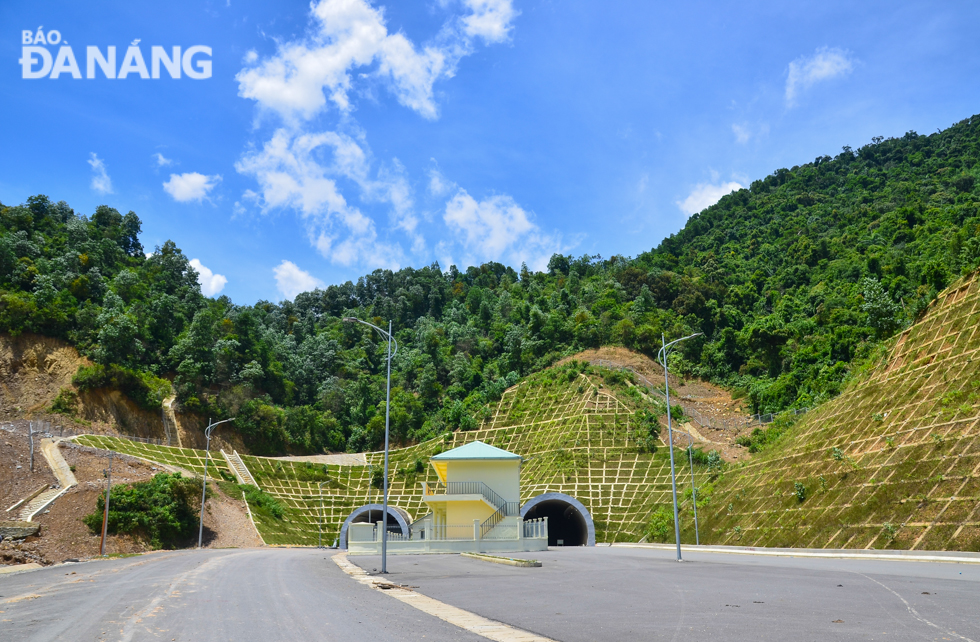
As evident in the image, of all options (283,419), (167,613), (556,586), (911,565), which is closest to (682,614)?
(556,586)

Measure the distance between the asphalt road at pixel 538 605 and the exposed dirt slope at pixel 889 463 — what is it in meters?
5.40

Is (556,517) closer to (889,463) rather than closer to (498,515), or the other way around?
(498,515)

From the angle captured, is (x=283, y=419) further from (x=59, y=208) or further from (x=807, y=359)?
(x=807, y=359)

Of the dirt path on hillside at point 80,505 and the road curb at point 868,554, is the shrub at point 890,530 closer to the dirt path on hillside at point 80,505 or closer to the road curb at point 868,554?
the road curb at point 868,554

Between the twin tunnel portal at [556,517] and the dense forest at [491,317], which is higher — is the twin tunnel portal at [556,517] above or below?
below

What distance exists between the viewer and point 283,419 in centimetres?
6788

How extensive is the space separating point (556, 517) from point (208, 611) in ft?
129

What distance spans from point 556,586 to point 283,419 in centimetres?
6017

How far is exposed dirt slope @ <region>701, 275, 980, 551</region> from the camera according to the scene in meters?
20.6

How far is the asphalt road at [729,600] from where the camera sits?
7.21 m

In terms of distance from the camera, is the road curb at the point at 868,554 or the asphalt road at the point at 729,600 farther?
the road curb at the point at 868,554

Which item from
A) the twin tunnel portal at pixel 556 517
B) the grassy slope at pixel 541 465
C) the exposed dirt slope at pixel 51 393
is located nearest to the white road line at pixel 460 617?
the twin tunnel portal at pixel 556 517

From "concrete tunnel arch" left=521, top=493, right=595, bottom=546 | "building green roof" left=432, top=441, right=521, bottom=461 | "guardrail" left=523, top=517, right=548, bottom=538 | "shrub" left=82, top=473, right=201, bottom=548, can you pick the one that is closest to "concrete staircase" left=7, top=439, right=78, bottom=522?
"shrub" left=82, top=473, right=201, bottom=548

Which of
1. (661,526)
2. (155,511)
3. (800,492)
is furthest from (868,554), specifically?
(155,511)
